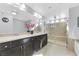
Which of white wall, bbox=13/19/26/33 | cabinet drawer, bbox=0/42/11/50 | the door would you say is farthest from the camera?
the door

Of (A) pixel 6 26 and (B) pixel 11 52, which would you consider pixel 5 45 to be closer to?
(B) pixel 11 52

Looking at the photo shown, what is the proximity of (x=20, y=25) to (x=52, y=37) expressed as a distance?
9.59 feet

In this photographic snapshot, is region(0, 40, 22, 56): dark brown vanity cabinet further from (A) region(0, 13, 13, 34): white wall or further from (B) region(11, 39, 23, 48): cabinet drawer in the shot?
(A) region(0, 13, 13, 34): white wall

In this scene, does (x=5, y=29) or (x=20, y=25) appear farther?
(x=20, y=25)

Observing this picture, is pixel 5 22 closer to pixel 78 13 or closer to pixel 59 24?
pixel 78 13

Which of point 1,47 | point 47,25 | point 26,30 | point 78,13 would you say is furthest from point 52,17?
point 1,47

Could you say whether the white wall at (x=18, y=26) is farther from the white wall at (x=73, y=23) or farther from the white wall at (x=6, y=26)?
the white wall at (x=73, y=23)

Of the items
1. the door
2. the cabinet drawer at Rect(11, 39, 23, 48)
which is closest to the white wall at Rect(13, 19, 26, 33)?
the cabinet drawer at Rect(11, 39, 23, 48)

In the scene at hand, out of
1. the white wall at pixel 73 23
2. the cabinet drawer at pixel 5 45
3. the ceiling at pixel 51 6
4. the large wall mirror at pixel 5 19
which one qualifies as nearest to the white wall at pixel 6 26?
the large wall mirror at pixel 5 19

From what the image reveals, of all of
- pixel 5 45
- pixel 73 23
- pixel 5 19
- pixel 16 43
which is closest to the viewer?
pixel 5 45

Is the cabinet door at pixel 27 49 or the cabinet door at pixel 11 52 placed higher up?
the cabinet door at pixel 11 52

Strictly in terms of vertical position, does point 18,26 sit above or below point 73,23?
below

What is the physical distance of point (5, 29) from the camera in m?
3.61

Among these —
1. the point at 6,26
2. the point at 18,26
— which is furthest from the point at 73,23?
the point at 6,26
